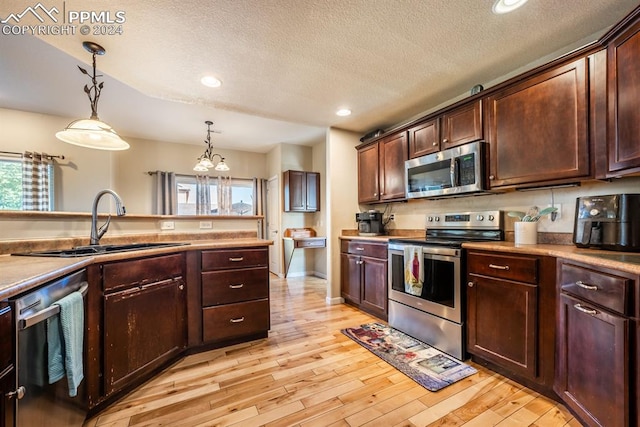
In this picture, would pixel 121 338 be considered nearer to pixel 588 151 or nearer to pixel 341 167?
pixel 341 167

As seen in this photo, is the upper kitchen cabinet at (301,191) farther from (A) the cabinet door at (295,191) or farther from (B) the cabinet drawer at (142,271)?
(B) the cabinet drawer at (142,271)

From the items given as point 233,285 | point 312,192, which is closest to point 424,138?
point 233,285

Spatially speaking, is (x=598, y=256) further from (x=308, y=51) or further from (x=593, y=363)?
(x=308, y=51)

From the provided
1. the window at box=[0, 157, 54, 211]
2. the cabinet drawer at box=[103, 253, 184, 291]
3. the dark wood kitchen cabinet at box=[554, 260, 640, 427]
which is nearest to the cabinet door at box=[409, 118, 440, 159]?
the dark wood kitchen cabinet at box=[554, 260, 640, 427]

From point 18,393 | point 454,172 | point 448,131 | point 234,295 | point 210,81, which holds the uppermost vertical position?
point 210,81

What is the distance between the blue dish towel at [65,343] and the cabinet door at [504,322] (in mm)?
2391

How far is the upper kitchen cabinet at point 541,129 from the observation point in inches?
66.9

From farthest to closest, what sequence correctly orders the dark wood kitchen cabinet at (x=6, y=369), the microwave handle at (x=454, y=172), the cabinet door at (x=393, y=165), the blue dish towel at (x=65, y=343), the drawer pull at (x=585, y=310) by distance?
the cabinet door at (x=393, y=165)
the microwave handle at (x=454, y=172)
the drawer pull at (x=585, y=310)
the blue dish towel at (x=65, y=343)
the dark wood kitchen cabinet at (x=6, y=369)

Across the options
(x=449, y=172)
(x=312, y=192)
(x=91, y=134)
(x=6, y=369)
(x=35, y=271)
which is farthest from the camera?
(x=312, y=192)

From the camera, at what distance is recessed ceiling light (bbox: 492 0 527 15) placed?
1.52m

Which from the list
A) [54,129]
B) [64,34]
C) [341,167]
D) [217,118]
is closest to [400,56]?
[341,167]

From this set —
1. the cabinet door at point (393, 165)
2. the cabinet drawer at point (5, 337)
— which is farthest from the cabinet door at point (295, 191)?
the cabinet drawer at point (5, 337)

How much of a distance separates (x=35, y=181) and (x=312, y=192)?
422 centimetres

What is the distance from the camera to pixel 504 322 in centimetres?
179
